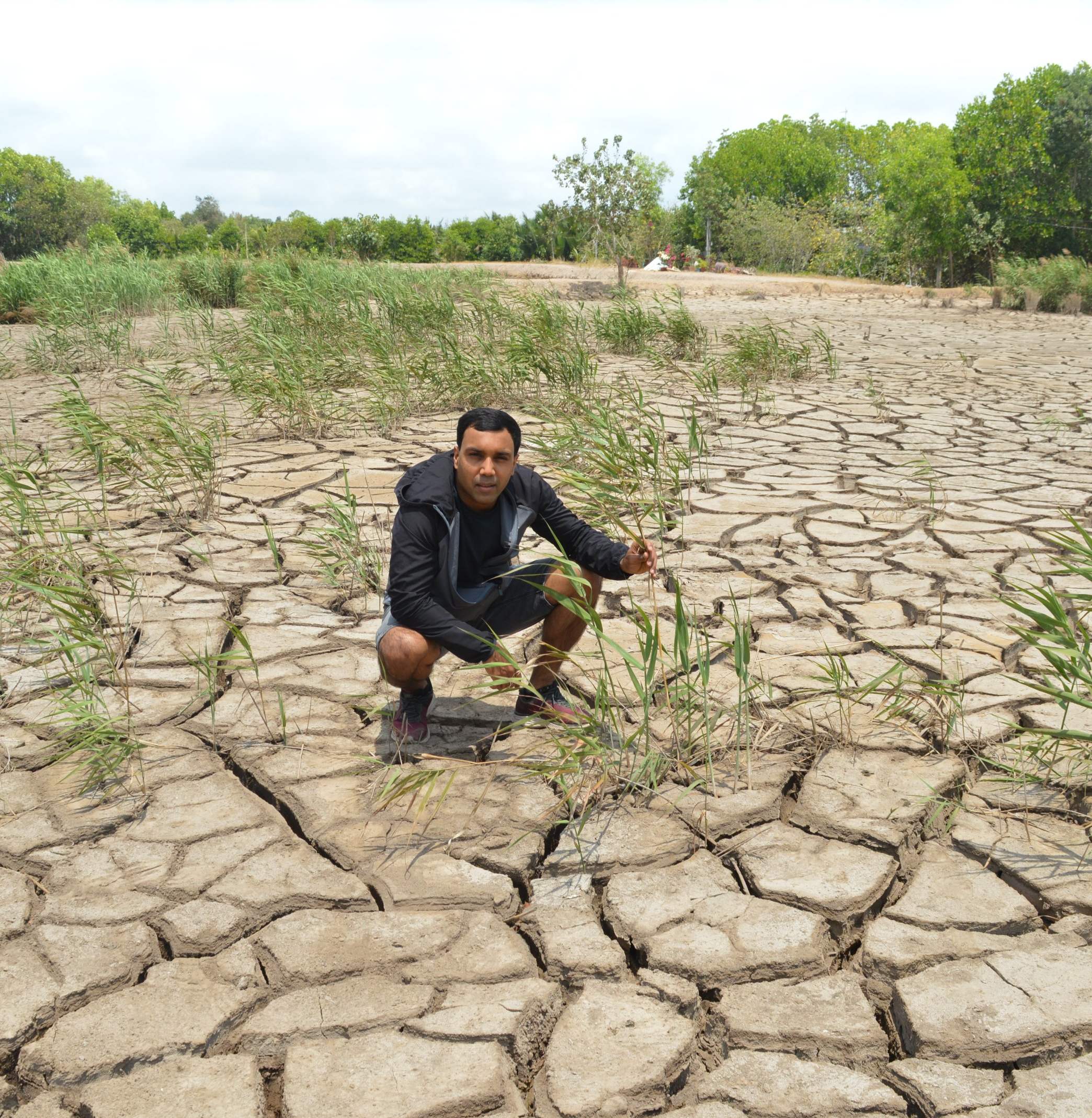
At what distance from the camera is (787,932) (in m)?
1.78

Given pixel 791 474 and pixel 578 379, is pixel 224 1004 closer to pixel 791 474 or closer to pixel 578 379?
pixel 791 474

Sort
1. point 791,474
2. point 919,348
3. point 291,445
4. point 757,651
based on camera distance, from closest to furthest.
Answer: point 757,651 < point 791,474 < point 291,445 < point 919,348

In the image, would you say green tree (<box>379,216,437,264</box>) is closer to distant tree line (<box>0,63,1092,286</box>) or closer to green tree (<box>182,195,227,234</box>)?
distant tree line (<box>0,63,1092,286</box>)

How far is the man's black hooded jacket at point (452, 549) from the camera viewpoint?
228cm

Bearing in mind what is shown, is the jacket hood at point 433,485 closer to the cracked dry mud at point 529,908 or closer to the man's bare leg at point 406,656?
the man's bare leg at point 406,656

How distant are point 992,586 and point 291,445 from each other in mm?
3429

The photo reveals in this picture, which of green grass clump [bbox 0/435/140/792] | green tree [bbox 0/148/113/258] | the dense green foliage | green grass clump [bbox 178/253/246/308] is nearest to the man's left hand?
green grass clump [bbox 0/435/140/792]

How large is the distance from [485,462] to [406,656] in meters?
0.46

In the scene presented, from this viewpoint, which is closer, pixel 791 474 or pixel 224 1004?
pixel 224 1004

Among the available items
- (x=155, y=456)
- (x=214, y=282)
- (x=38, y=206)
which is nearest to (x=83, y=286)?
(x=214, y=282)

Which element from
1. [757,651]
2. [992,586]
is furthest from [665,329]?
[757,651]

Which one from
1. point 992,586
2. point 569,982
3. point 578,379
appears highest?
point 578,379

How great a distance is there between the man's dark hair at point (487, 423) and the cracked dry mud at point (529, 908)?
28.3 inches

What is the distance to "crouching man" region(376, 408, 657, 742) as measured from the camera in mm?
2283
